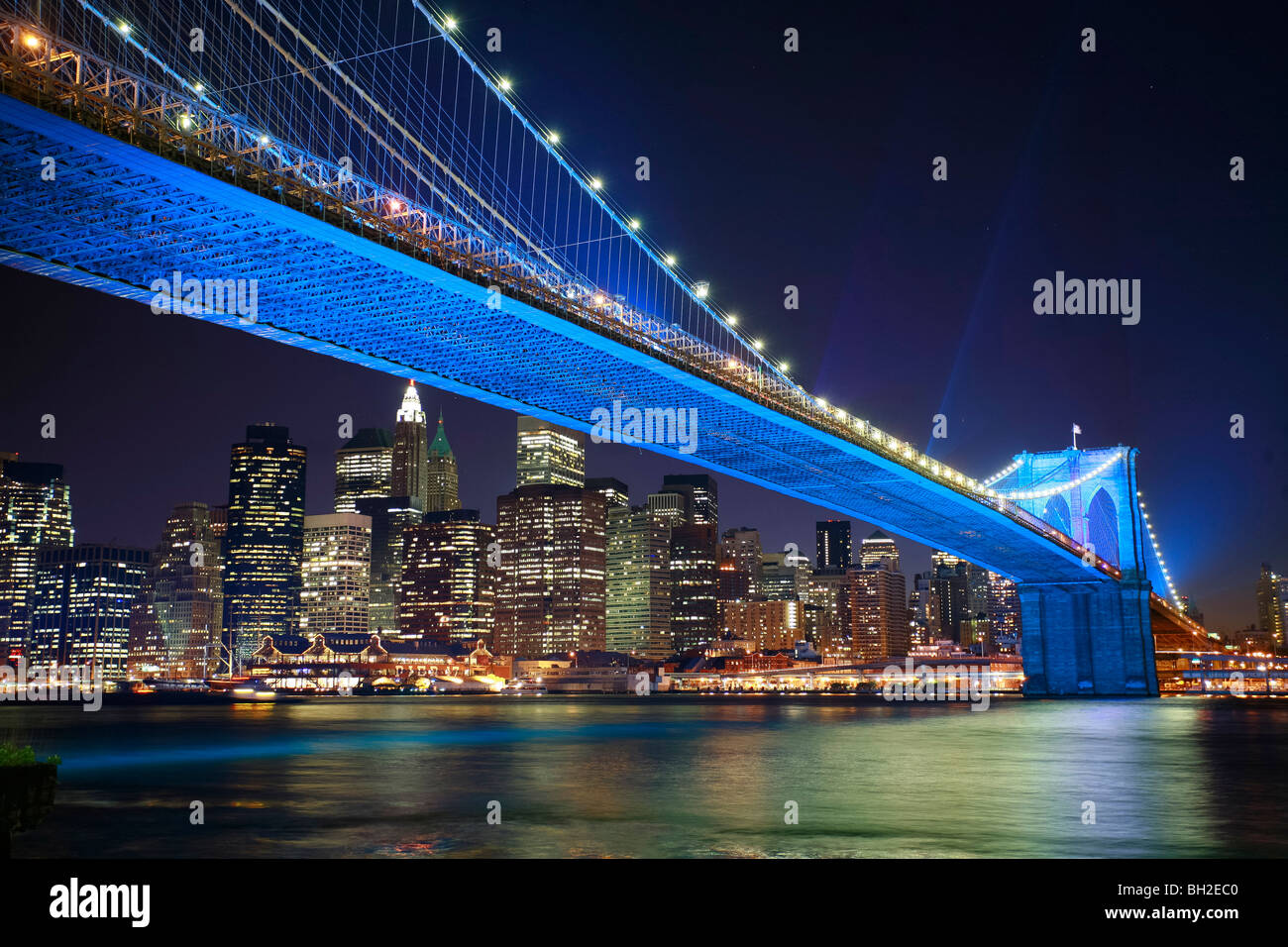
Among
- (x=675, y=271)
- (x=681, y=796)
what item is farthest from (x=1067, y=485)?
(x=681, y=796)

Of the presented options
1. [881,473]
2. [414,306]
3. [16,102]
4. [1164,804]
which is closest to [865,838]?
[1164,804]

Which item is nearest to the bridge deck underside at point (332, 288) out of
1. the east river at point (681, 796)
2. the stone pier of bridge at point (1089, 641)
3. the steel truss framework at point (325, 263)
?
the steel truss framework at point (325, 263)

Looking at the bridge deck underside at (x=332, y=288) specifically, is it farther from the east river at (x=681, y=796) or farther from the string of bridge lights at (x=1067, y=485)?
the string of bridge lights at (x=1067, y=485)

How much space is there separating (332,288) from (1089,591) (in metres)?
73.7

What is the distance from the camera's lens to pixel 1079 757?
29.7 meters

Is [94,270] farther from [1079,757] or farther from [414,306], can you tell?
[1079,757]

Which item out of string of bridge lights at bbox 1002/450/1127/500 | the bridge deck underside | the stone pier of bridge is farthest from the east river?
string of bridge lights at bbox 1002/450/1127/500

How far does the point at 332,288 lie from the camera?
116 feet

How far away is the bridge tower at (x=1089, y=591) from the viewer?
89.6 m

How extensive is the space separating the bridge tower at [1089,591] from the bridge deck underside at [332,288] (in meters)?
36.4

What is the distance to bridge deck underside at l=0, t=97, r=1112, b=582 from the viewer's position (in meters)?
26.7

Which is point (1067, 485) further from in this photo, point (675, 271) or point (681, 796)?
point (681, 796)
